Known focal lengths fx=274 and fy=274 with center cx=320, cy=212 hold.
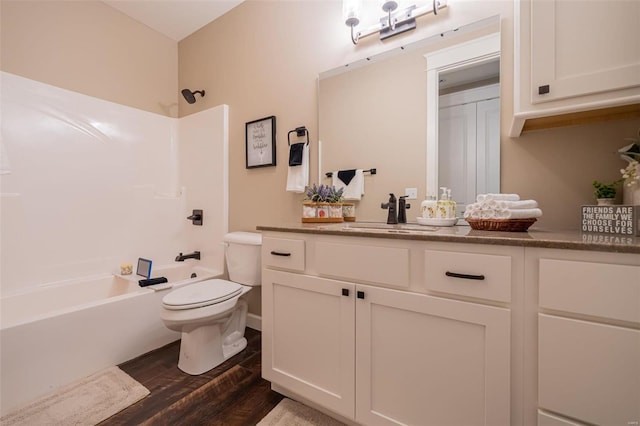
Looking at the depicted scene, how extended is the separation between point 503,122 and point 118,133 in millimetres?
2843

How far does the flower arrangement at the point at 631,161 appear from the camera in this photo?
947mm

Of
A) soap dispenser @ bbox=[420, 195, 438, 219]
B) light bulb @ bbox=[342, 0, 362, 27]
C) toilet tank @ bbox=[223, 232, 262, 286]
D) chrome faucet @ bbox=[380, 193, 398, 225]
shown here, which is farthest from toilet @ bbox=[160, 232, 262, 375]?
light bulb @ bbox=[342, 0, 362, 27]

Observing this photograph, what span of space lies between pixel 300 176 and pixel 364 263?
3.27 ft

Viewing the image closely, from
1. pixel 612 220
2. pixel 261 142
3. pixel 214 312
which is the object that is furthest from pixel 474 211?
pixel 261 142

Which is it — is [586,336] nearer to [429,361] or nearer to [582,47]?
[429,361]

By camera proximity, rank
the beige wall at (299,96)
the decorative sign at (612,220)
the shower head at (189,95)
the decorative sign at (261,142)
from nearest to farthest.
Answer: the decorative sign at (612,220) < the beige wall at (299,96) < the decorative sign at (261,142) < the shower head at (189,95)

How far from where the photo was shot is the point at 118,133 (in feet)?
7.79

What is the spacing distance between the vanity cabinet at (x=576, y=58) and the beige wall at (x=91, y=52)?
2903 millimetres

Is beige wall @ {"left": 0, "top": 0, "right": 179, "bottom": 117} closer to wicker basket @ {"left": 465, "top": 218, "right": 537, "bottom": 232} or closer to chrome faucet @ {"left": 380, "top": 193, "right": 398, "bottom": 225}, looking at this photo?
chrome faucet @ {"left": 380, "top": 193, "right": 398, "bottom": 225}

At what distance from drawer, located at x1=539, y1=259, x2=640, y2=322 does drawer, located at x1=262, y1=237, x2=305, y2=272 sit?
0.90m

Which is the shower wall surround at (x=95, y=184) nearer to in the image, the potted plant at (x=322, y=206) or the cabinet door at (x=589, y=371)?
the potted plant at (x=322, y=206)

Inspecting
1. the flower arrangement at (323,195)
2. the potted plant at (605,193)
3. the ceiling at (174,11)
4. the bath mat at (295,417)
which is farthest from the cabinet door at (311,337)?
the ceiling at (174,11)

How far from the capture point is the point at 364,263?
1.11m

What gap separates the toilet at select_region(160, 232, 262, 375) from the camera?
5.15ft
